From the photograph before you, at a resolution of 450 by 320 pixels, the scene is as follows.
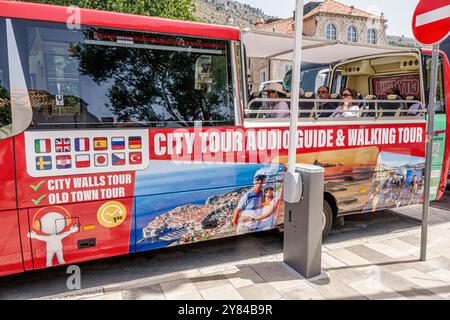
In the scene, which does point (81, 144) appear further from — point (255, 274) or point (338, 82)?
point (338, 82)

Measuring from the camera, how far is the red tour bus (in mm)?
3367

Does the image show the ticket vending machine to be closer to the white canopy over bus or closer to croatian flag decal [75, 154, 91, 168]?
the white canopy over bus

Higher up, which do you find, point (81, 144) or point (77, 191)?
point (81, 144)

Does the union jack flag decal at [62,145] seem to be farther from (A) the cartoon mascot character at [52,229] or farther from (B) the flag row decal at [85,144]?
(A) the cartoon mascot character at [52,229]

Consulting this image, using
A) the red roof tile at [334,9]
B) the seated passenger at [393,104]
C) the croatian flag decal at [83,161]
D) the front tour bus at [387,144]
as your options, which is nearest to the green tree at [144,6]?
the front tour bus at [387,144]

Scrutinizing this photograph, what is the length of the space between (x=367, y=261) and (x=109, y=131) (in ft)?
11.5

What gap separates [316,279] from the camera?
402 cm

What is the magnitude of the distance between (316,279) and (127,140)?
258 centimetres

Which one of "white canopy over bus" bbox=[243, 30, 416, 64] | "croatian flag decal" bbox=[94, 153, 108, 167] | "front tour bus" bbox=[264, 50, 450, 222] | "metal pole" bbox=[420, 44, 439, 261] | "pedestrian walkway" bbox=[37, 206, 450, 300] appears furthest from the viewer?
"front tour bus" bbox=[264, 50, 450, 222]

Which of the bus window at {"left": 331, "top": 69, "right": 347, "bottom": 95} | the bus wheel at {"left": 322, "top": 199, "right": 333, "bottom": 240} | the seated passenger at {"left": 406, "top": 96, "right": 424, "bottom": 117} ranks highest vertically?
the bus window at {"left": 331, "top": 69, "right": 347, "bottom": 95}

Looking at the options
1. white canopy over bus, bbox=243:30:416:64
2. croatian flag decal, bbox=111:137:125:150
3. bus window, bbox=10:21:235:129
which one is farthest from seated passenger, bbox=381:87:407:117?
croatian flag decal, bbox=111:137:125:150

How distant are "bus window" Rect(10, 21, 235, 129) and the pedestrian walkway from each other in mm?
1765

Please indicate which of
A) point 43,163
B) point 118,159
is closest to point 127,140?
point 118,159

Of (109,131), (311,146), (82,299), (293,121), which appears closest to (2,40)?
(109,131)
